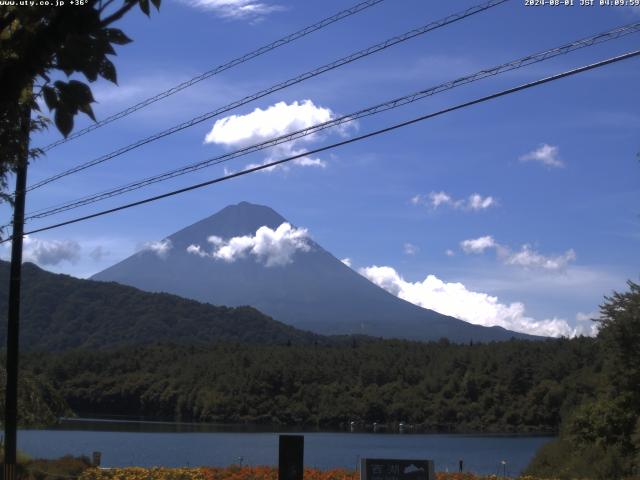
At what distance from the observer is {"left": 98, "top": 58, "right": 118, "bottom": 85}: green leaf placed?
3.50 meters

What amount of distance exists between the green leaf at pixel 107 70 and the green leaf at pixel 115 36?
0.09 metres

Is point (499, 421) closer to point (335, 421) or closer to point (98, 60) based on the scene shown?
point (335, 421)

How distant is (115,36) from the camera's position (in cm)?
348

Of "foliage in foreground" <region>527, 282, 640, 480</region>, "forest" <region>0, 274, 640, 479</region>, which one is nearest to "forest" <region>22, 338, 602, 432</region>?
"forest" <region>0, 274, 640, 479</region>

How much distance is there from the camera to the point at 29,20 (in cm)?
355

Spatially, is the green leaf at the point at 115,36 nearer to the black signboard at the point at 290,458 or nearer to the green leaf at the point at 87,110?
the green leaf at the point at 87,110

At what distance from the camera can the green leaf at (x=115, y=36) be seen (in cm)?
346

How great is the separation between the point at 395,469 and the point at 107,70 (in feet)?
28.3

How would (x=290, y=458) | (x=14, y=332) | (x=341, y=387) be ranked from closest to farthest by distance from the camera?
(x=290, y=458), (x=14, y=332), (x=341, y=387)

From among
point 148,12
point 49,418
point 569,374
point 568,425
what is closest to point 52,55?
point 148,12

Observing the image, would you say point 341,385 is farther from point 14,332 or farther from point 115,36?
point 115,36

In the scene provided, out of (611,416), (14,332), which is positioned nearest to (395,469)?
(14,332)

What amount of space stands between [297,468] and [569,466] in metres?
17.6

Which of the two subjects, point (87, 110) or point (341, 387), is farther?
point (341, 387)
